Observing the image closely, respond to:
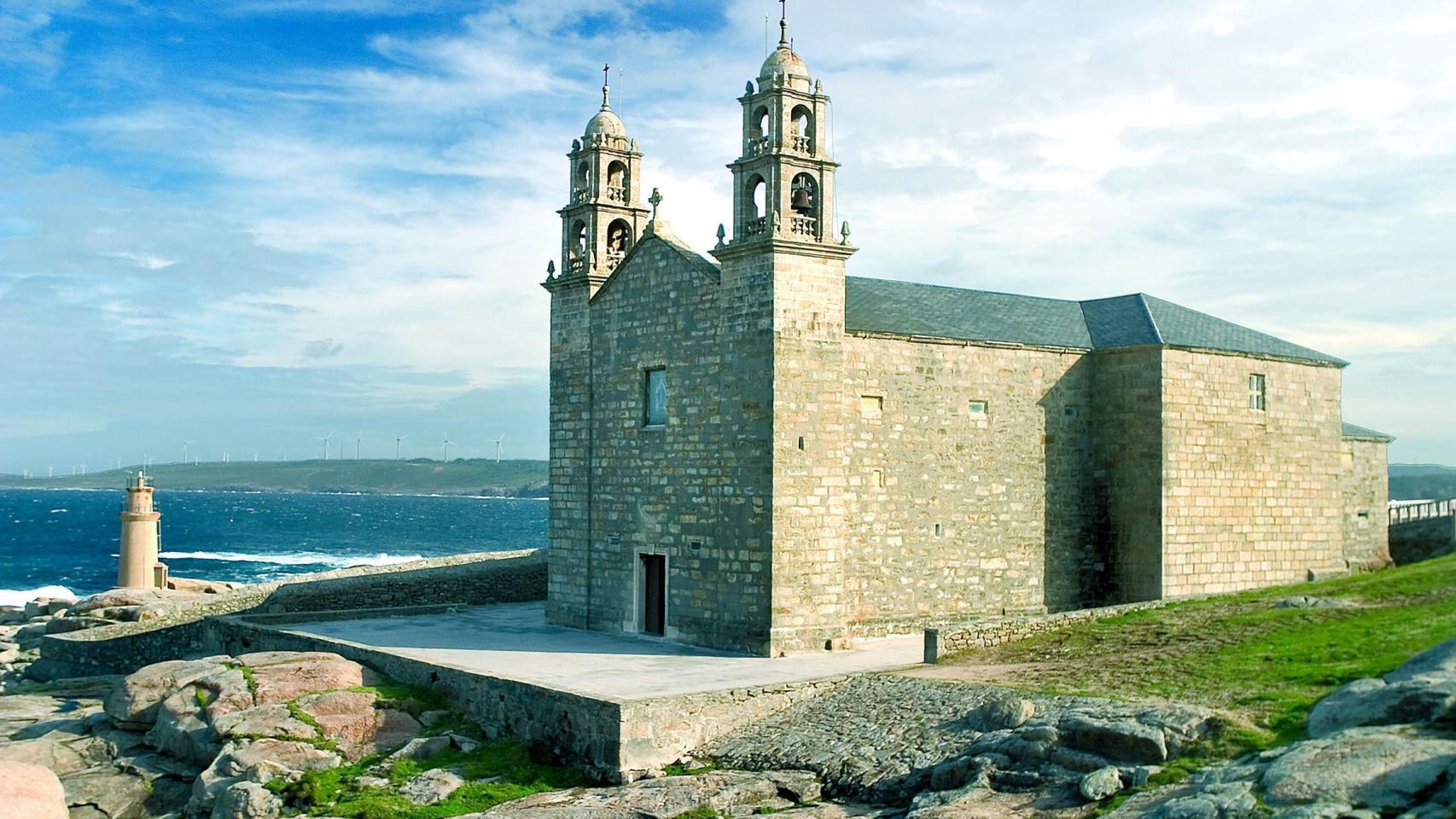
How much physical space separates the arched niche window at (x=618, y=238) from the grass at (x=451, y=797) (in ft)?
42.3

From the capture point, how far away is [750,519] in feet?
78.2

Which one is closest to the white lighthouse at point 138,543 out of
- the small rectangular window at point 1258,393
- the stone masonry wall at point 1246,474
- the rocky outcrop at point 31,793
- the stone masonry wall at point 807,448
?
the rocky outcrop at point 31,793

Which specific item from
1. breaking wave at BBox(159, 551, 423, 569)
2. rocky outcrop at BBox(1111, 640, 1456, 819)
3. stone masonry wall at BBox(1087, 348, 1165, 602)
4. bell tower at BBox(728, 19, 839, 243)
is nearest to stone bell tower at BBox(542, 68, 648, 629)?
bell tower at BBox(728, 19, 839, 243)

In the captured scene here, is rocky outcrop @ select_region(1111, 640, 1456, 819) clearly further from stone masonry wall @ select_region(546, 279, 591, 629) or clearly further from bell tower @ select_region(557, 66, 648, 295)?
bell tower @ select_region(557, 66, 648, 295)

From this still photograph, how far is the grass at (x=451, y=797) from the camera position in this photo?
1792 cm

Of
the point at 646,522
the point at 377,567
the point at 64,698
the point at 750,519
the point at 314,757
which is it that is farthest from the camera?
the point at 377,567

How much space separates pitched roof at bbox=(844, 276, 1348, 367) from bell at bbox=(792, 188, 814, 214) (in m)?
2.52

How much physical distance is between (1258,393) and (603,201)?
52.3 ft

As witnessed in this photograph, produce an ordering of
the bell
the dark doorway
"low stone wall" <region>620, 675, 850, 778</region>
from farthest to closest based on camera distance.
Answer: the dark doorway
the bell
"low stone wall" <region>620, 675, 850, 778</region>

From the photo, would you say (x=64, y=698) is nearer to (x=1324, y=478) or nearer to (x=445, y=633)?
(x=445, y=633)

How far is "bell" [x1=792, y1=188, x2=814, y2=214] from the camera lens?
24656 millimetres

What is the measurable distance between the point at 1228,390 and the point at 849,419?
9760 millimetres

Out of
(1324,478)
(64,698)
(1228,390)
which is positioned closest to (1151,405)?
(1228,390)

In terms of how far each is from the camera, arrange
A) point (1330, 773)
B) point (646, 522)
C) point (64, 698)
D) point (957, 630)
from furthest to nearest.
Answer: point (64, 698), point (646, 522), point (957, 630), point (1330, 773)
